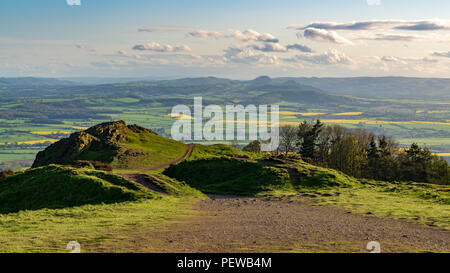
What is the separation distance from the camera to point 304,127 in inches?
4537

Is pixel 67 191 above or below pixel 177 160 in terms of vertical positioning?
above

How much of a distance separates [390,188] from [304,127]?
59098 millimetres

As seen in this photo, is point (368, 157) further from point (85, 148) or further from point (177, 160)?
point (85, 148)

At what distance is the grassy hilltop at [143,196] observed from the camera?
27.4 metres

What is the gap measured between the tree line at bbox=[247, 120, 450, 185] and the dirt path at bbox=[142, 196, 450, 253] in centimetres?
5139

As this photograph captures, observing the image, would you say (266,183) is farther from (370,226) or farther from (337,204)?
(370,226)

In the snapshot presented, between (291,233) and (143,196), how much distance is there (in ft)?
72.8

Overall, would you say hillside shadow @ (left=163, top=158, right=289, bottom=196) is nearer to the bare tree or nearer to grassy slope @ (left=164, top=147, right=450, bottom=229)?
grassy slope @ (left=164, top=147, right=450, bottom=229)

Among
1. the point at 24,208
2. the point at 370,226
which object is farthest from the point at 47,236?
the point at 370,226

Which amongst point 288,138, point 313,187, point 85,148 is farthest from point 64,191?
point 288,138

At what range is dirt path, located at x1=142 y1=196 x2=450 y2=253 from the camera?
22.5 m

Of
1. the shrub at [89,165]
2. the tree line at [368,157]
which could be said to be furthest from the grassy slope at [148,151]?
the tree line at [368,157]

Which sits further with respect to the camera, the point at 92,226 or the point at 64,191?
the point at 64,191

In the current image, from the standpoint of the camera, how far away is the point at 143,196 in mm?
43781
